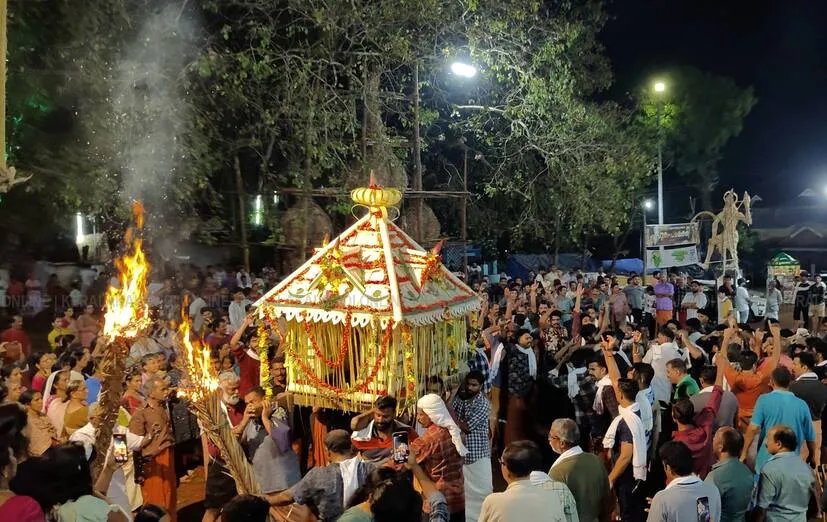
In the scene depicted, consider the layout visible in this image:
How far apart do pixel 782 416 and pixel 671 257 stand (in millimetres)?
13235

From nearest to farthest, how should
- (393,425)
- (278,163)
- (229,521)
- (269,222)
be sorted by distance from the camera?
(229,521) → (393,425) → (269,222) → (278,163)

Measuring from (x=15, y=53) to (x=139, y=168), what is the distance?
2584mm

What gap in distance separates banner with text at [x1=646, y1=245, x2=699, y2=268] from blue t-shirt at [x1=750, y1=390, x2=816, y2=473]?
12440 millimetres

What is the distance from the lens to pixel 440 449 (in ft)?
17.6

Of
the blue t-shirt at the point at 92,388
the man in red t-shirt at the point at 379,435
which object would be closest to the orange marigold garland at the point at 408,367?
the man in red t-shirt at the point at 379,435

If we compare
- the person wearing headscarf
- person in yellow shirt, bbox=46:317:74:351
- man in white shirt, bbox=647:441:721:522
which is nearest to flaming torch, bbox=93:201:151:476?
the person wearing headscarf

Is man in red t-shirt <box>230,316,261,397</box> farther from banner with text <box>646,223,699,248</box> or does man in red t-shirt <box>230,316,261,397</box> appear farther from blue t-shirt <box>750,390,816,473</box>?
banner with text <box>646,223,699,248</box>

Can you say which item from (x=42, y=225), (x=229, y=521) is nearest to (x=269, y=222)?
(x=42, y=225)

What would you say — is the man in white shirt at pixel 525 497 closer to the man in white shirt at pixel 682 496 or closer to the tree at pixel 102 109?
the man in white shirt at pixel 682 496

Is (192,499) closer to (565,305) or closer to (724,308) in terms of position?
(565,305)

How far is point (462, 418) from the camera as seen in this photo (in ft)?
20.8

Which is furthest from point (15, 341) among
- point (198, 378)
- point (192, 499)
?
point (198, 378)

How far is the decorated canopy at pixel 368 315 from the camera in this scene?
6.89m

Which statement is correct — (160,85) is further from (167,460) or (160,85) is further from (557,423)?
(557,423)
